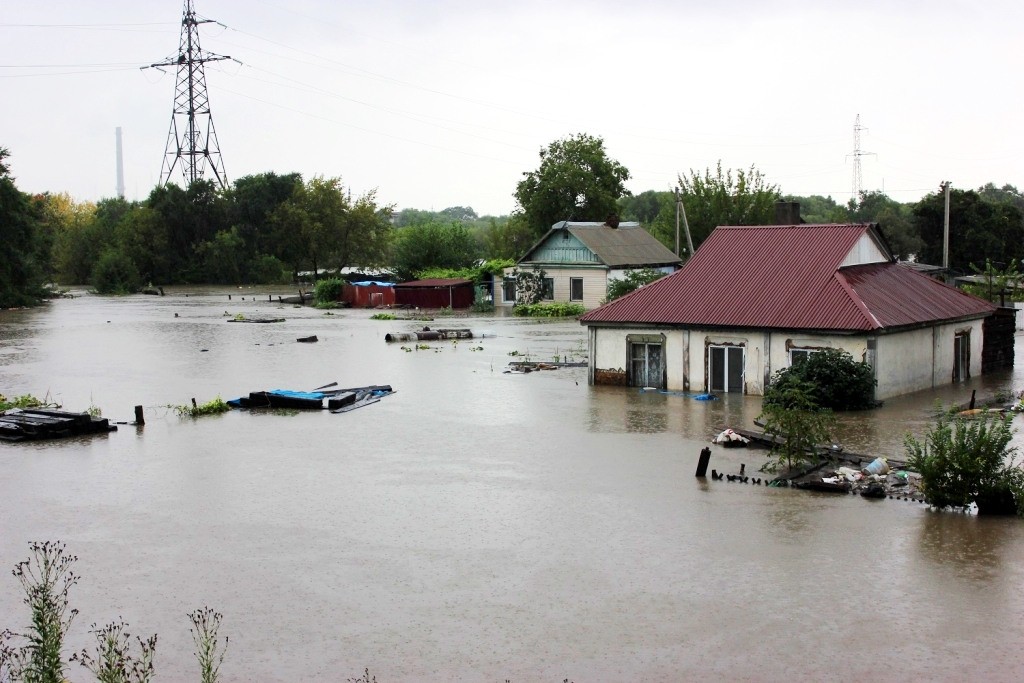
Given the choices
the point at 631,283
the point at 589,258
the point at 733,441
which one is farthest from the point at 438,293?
the point at 733,441

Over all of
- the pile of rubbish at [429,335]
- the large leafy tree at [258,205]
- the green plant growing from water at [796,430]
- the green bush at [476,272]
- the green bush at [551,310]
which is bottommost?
the green plant growing from water at [796,430]

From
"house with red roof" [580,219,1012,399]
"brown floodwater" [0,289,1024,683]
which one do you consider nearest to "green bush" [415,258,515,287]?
"house with red roof" [580,219,1012,399]

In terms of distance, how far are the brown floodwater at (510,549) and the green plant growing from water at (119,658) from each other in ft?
0.83

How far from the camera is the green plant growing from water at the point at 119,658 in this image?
1003 centimetres

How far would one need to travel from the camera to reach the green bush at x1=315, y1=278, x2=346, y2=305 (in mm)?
80250

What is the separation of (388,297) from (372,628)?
210 ft

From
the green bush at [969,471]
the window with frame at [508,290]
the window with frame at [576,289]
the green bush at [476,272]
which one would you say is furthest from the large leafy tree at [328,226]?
the green bush at [969,471]

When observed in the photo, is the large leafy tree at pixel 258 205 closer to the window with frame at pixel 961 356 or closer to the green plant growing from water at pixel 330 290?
the green plant growing from water at pixel 330 290

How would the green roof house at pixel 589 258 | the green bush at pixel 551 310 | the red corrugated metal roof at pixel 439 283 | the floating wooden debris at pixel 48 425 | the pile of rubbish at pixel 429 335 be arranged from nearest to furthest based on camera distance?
the floating wooden debris at pixel 48 425, the pile of rubbish at pixel 429 335, the green bush at pixel 551 310, the green roof house at pixel 589 258, the red corrugated metal roof at pixel 439 283

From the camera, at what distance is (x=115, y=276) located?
103 meters

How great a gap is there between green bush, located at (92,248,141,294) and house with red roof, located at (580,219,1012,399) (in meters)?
80.0

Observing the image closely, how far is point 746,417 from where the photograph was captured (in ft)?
87.4

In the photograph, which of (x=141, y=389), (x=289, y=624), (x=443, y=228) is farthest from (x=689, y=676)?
(x=443, y=228)

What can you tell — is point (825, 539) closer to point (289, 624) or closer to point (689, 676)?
point (689, 676)
